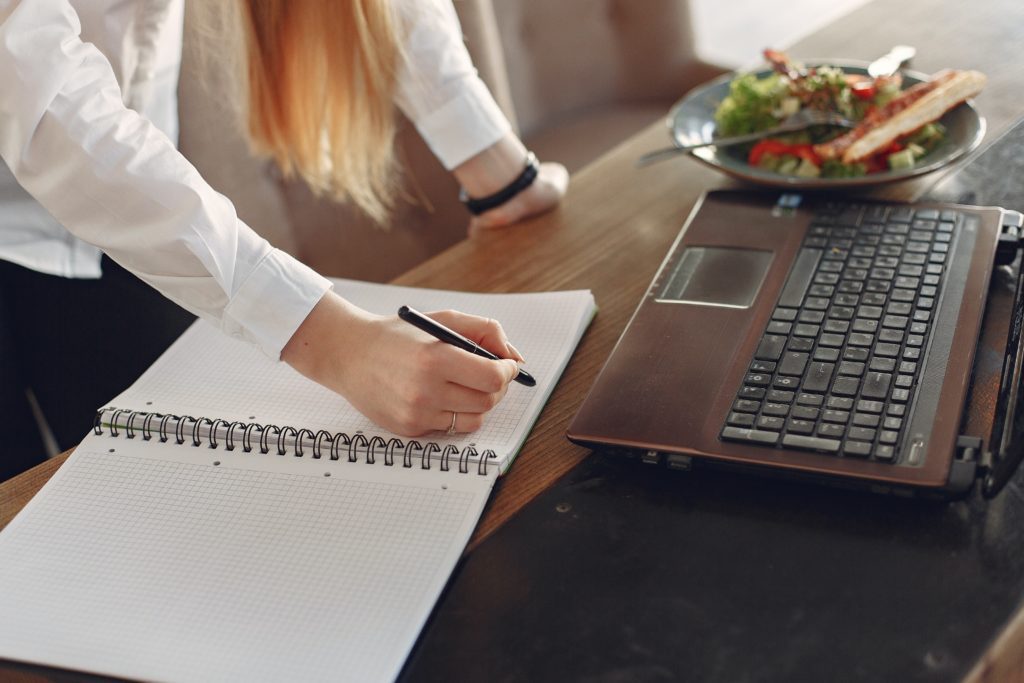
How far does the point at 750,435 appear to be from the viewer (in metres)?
0.72

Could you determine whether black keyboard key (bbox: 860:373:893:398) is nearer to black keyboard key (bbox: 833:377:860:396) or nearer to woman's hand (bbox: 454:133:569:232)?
black keyboard key (bbox: 833:377:860:396)

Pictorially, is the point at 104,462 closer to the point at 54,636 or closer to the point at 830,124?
the point at 54,636

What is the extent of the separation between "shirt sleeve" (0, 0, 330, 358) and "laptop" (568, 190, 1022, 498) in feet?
0.99

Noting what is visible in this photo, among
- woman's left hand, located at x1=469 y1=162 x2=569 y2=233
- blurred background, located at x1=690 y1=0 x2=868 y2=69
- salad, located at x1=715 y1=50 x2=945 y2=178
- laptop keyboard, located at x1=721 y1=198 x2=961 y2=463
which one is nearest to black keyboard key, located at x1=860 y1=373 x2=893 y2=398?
laptop keyboard, located at x1=721 y1=198 x2=961 y2=463

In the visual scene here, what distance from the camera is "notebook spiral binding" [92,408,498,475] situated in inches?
31.2

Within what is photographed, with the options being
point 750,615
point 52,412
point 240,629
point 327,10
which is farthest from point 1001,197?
point 52,412

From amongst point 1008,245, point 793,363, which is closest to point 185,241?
point 793,363

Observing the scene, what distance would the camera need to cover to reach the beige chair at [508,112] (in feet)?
4.76

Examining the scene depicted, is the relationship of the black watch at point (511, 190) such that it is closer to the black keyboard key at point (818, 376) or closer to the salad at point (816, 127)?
the salad at point (816, 127)

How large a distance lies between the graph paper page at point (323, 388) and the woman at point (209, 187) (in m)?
0.03

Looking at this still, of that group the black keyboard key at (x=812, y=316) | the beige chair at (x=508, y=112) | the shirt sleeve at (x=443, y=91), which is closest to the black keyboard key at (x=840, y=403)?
the black keyboard key at (x=812, y=316)

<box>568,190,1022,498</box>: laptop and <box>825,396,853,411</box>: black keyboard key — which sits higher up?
<box>825,396,853,411</box>: black keyboard key

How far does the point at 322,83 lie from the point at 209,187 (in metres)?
0.35

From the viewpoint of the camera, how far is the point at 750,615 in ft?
2.05
